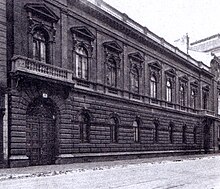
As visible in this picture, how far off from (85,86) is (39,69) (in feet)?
14.8

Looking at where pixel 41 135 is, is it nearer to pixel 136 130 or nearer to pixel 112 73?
pixel 112 73

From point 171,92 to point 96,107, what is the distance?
13002 millimetres

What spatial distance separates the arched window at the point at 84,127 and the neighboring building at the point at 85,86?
0.06 m

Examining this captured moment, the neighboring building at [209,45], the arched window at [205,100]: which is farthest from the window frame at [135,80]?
the neighboring building at [209,45]

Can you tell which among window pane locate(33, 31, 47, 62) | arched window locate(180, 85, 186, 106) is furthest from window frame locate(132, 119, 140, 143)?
window pane locate(33, 31, 47, 62)

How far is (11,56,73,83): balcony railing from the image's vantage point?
1662 centimetres

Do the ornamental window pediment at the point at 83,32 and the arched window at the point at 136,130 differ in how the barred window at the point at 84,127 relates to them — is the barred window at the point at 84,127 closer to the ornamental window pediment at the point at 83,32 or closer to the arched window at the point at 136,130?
the ornamental window pediment at the point at 83,32

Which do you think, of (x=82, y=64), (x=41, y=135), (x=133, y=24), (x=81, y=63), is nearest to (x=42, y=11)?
(x=81, y=63)

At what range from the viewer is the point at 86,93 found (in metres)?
21.3

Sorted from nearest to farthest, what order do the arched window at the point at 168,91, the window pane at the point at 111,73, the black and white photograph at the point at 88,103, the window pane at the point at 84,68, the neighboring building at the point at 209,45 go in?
the black and white photograph at the point at 88,103 → the window pane at the point at 84,68 → the window pane at the point at 111,73 → the arched window at the point at 168,91 → the neighboring building at the point at 209,45

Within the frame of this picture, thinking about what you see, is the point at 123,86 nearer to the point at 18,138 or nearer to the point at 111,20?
the point at 111,20

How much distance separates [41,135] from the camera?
18.9 m

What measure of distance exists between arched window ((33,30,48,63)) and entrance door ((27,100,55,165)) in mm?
2547

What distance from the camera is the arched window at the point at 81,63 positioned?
71.2ft
